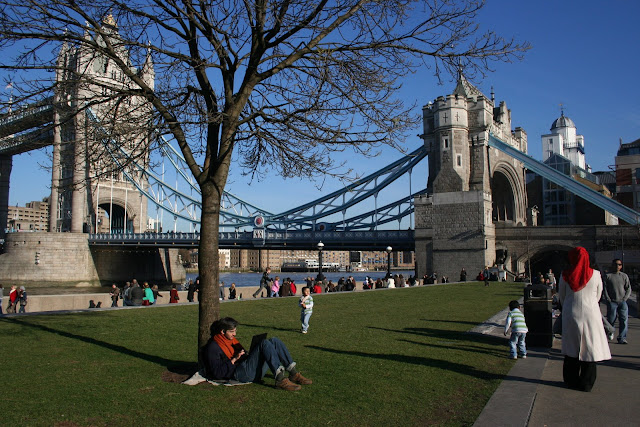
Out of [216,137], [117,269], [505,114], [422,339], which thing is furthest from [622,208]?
[117,269]

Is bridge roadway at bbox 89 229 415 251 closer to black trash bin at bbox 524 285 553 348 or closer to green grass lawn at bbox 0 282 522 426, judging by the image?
green grass lawn at bbox 0 282 522 426

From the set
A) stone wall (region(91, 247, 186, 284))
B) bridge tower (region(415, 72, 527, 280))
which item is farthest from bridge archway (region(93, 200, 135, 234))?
bridge tower (region(415, 72, 527, 280))

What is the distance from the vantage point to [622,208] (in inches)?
1489

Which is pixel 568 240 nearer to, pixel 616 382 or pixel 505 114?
pixel 505 114

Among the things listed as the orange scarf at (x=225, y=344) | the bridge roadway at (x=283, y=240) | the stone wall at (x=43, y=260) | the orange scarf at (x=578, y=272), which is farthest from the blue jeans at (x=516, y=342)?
the stone wall at (x=43, y=260)

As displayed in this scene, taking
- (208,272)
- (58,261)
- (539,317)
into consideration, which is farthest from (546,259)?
(208,272)

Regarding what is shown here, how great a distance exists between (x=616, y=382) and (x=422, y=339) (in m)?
3.17

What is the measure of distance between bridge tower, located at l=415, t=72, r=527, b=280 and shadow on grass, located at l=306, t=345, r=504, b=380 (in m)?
31.9

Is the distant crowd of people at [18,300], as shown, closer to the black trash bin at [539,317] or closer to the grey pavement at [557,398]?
the black trash bin at [539,317]

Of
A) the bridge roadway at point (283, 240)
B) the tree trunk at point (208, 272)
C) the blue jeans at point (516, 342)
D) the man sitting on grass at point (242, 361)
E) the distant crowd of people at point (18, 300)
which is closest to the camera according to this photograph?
the man sitting on grass at point (242, 361)

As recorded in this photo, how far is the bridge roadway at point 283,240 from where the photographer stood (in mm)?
45250

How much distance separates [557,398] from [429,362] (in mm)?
1788

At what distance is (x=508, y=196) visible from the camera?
4781 cm

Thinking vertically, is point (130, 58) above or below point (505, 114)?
below
